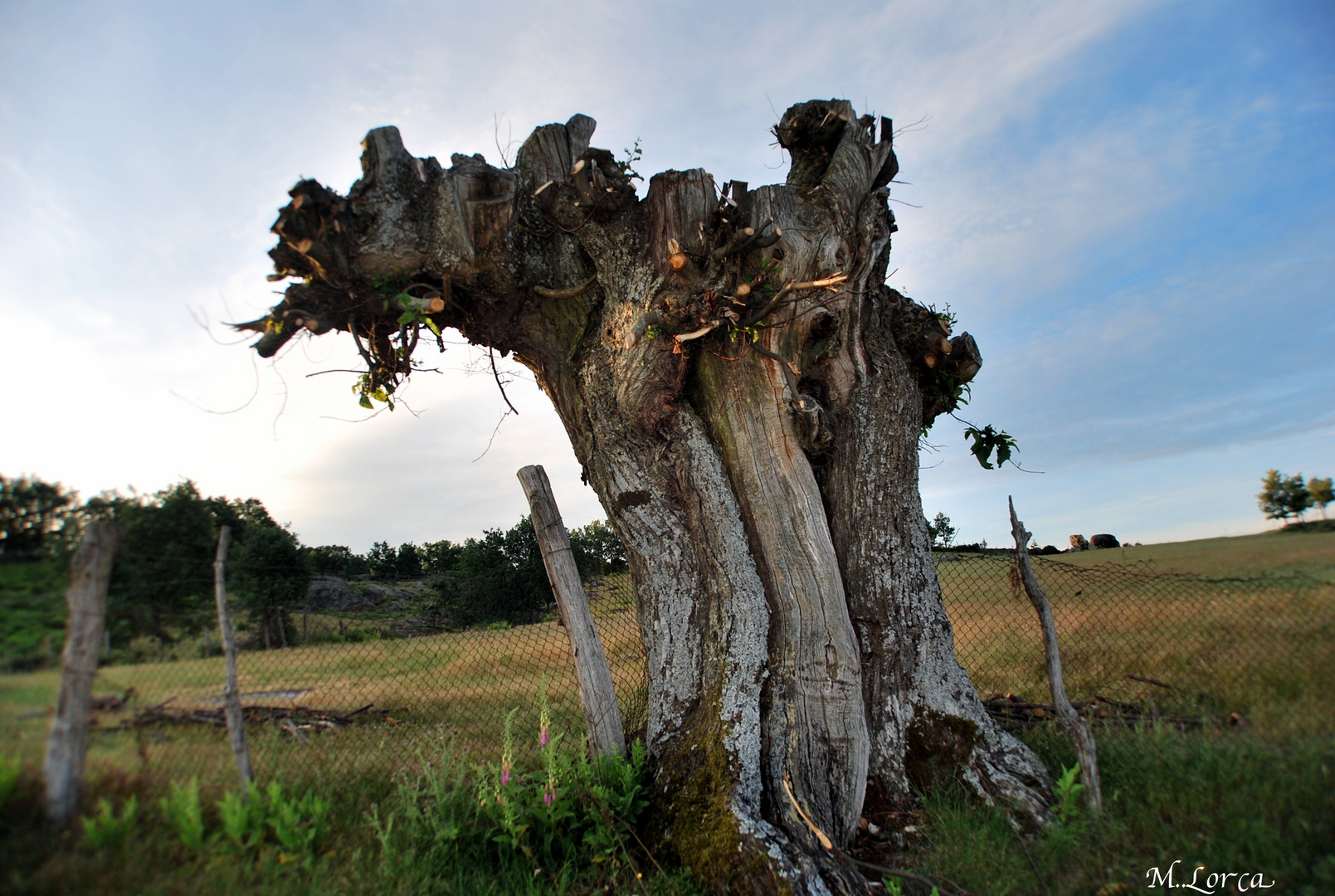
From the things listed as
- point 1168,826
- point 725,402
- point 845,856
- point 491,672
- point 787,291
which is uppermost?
point 787,291

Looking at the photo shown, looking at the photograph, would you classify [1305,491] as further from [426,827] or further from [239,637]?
[239,637]

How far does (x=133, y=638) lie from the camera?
2941 mm

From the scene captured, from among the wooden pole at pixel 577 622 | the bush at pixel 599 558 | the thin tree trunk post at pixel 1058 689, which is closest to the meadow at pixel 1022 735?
the thin tree trunk post at pixel 1058 689

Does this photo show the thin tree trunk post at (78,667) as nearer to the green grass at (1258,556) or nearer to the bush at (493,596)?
the bush at (493,596)

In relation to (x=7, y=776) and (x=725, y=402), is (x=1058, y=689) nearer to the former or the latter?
(x=725, y=402)

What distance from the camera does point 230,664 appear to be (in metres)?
3.47

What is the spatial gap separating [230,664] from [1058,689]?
5.06 meters

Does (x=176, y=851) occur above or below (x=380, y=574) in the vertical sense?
below

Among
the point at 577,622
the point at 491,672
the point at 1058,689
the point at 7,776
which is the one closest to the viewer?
the point at 7,776

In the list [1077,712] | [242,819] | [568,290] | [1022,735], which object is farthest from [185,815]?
[1077,712]

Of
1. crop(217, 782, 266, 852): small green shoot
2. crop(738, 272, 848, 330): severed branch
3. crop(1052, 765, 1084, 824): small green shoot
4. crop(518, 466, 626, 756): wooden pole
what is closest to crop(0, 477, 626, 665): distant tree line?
crop(217, 782, 266, 852): small green shoot

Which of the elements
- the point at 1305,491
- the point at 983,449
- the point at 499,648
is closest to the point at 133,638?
the point at 499,648

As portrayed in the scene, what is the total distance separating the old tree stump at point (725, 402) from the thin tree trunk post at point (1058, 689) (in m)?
0.34

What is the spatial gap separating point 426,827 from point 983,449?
5.77m
